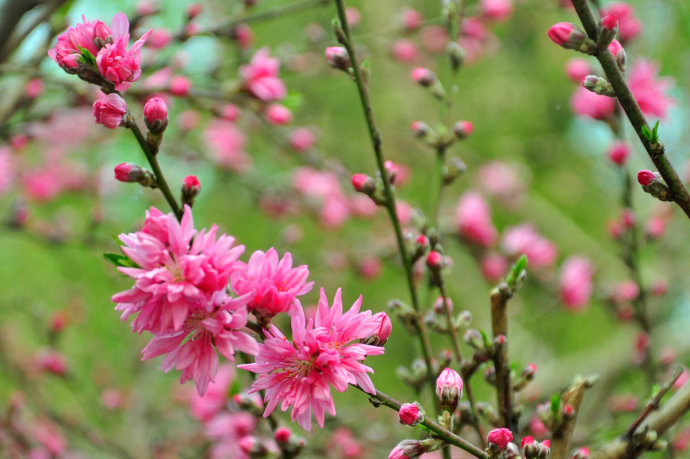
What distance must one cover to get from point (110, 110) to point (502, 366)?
0.95 meters

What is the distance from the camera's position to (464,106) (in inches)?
293

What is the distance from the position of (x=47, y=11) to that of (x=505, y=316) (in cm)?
167

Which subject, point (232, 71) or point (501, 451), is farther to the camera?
point (232, 71)

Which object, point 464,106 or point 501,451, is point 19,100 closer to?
point 501,451

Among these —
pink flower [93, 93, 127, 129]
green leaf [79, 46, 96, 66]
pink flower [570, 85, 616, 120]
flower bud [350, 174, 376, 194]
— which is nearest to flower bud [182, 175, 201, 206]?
pink flower [93, 93, 127, 129]

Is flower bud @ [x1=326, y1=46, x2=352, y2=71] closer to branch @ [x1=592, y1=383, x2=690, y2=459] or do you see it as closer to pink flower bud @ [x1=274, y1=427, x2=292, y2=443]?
pink flower bud @ [x1=274, y1=427, x2=292, y2=443]

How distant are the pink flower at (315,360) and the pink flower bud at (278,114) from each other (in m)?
1.36

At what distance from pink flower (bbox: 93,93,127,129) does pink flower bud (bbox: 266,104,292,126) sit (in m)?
1.19

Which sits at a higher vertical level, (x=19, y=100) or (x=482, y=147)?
(x=19, y=100)

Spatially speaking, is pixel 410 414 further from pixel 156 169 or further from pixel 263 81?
pixel 263 81

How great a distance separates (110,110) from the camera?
115cm

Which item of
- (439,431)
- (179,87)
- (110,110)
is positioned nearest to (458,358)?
(439,431)

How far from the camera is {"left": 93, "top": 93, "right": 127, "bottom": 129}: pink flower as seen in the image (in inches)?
44.9

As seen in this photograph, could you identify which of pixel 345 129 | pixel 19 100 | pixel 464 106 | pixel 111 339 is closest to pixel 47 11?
pixel 19 100
